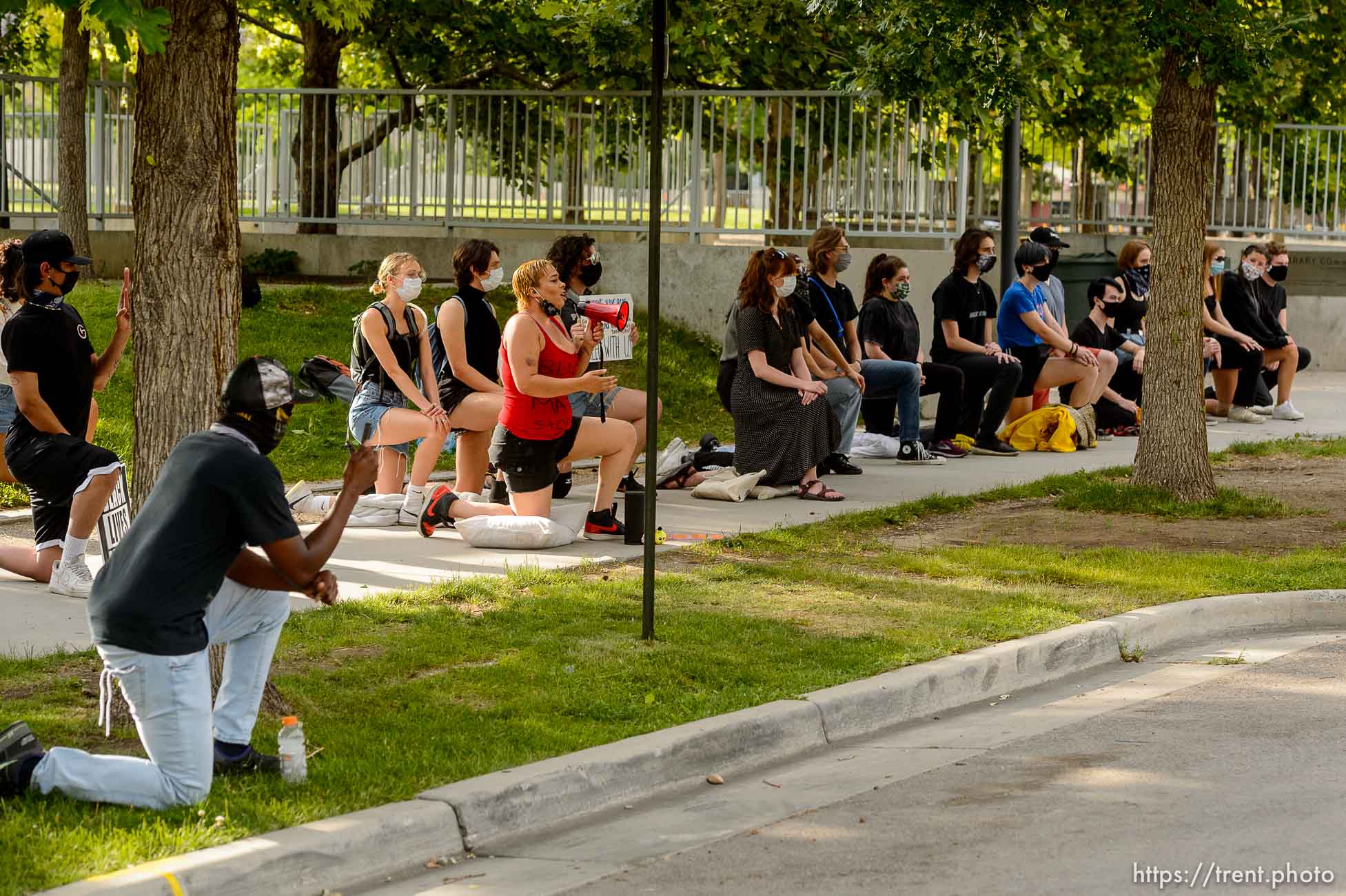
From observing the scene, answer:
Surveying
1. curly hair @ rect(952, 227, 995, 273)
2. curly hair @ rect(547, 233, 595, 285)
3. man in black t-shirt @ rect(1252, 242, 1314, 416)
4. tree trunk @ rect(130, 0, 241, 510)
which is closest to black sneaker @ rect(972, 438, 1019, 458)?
curly hair @ rect(952, 227, 995, 273)

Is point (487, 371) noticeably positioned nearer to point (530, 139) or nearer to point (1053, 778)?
point (1053, 778)

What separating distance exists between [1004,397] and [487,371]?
533cm

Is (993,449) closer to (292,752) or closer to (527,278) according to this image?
(527,278)

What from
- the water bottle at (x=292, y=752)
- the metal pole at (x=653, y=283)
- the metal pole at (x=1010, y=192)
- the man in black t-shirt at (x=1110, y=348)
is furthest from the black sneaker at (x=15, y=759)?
the metal pole at (x=1010, y=192)

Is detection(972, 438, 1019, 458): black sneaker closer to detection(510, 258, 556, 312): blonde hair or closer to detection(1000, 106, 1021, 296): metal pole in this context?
detection(1000, 106, 1021, 296): metal pole

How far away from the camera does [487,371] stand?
36.1 feet

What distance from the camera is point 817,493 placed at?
11688mm

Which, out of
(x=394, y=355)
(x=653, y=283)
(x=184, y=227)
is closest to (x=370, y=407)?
(x=394, y=355)

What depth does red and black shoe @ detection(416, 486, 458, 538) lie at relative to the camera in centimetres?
1015

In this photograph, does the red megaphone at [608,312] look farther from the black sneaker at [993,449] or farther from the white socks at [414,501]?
the black sneaker at [993,449]

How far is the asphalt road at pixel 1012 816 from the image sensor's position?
4.92 m

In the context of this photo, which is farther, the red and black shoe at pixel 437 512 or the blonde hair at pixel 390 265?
the blonde hair at pixel 390 265

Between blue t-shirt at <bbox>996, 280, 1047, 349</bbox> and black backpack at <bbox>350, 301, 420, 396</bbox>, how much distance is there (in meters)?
6.19

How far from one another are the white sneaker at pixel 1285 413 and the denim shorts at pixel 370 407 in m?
9.93
